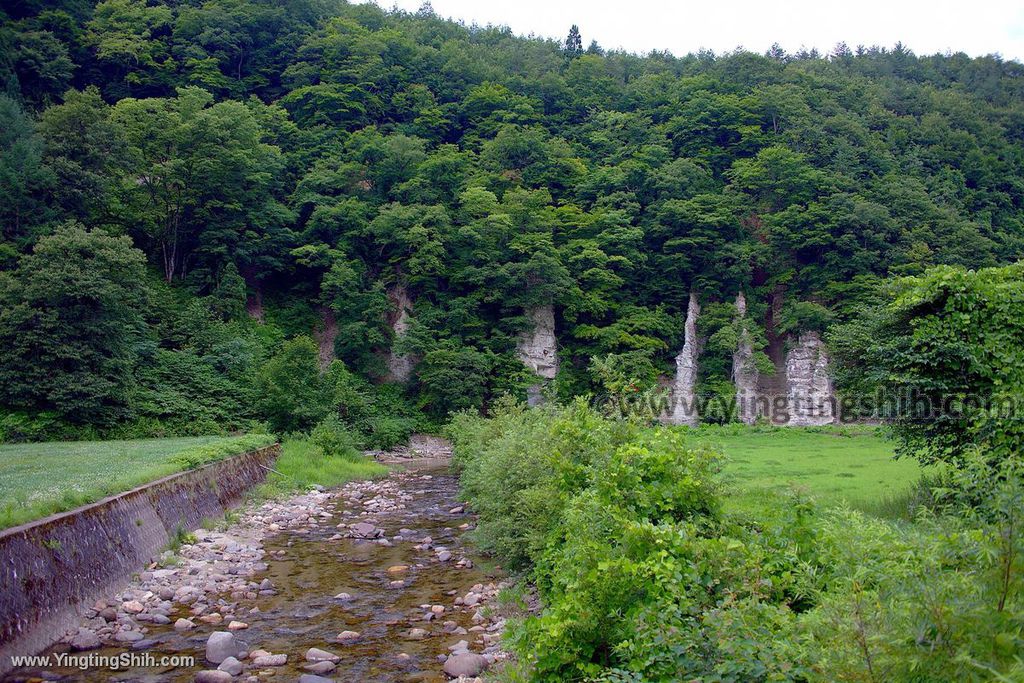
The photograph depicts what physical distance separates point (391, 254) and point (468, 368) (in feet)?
40.4

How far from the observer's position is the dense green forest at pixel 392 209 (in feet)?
106

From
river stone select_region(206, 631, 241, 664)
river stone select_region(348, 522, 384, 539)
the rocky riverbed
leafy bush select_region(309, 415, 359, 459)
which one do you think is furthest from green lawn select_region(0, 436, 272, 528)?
leafy bush select_region(309, 415, 359, 459)

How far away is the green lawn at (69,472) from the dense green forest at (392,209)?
298 inches

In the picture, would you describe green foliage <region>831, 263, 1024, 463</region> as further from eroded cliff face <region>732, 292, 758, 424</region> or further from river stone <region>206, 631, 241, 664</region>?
eroded cliff face <region>732, 292, 758, 424</region>

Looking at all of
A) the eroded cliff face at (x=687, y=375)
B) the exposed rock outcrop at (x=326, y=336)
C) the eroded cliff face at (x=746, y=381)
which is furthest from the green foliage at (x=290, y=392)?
the eroded cliff face at (x=746, y=381)

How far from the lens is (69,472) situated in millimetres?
14367

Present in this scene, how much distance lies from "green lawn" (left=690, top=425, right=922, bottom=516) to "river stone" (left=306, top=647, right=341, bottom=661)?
20.6 ft

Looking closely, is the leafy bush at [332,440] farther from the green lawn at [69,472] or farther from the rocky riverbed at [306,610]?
the rocky riverbed at [306,610]

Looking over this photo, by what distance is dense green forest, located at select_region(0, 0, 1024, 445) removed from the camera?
32.2 metres

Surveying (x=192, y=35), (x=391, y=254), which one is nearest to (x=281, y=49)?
(x=192, y=35)

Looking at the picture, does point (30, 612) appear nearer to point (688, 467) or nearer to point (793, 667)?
point (688, 467)

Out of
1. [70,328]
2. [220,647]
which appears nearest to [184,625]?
[220,647]

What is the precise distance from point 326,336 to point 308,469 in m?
21.3

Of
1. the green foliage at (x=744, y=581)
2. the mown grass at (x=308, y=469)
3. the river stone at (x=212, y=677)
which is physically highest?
the green foliage at (x=744, y=581)
